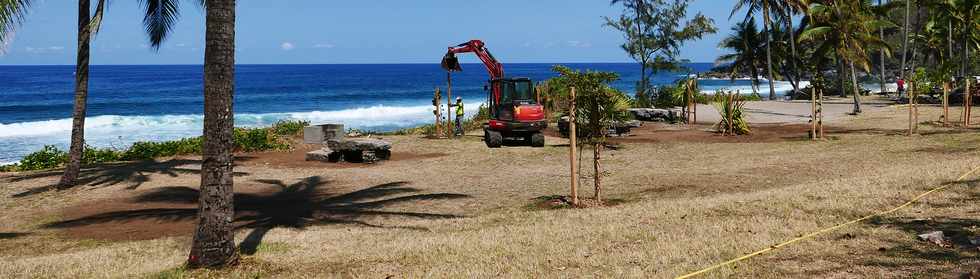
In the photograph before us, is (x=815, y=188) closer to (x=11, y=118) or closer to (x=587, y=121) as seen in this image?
(x=587, y=121)

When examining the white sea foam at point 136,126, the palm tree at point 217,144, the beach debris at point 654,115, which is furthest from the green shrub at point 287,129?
the palm tree at point 217,144

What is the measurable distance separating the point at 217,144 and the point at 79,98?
412 inches

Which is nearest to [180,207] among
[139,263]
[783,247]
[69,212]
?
[69,212]

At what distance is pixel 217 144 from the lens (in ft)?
28.8

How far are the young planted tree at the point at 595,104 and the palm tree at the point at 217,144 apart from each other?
247 inches

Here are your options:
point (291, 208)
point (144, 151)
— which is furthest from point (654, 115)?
point (291, 208)

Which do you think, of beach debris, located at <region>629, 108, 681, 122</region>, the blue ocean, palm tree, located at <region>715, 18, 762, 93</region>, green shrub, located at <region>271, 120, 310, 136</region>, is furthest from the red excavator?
palm tree, located at <region>715, 18, 762, 93</region>

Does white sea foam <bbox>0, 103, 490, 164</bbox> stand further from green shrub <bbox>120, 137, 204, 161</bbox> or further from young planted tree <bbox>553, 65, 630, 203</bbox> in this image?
young planted tree <bbox>553, 65, 630, 203</bbox>

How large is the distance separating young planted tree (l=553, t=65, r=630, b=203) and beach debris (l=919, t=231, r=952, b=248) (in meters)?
5.76

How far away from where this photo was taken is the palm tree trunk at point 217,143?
8.59 m

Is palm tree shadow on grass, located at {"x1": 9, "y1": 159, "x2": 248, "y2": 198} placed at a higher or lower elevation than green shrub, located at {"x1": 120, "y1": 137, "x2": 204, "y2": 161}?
lower

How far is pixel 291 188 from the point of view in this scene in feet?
55.0

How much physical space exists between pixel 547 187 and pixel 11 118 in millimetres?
53061

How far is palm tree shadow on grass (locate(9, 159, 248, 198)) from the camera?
17.4m
